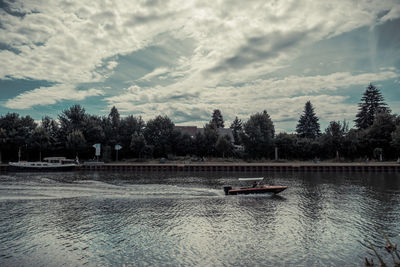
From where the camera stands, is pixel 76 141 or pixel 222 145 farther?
pixel 76 141

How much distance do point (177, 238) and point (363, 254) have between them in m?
9.39

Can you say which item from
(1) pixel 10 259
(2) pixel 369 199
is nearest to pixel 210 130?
(2) pixel 369 199

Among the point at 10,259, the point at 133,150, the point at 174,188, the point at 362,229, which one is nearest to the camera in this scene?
the point at 10,259

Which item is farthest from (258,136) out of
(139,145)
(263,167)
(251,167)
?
(139,145)

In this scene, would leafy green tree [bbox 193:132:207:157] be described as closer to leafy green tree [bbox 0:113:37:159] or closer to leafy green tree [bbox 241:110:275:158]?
leafy green tree [bbox 241:110:275:158]

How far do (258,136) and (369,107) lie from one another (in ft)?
140

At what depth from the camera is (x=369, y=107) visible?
83.8 m

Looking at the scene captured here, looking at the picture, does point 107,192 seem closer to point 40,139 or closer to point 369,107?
point 40,139

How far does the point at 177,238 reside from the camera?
1538 cm

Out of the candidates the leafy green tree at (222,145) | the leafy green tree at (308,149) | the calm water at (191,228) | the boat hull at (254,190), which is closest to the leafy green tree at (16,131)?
the calm water at (191,228)

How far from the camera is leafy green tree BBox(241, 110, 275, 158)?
2625 inches

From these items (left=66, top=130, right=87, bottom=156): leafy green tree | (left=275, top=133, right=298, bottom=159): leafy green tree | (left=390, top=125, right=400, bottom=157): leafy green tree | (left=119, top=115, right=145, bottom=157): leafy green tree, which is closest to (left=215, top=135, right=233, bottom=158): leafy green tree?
(left=275, top=133, right=298, bottom=159): leafy green tree

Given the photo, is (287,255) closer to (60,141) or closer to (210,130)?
(210,130)

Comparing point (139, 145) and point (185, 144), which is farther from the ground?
point (185, 144)
